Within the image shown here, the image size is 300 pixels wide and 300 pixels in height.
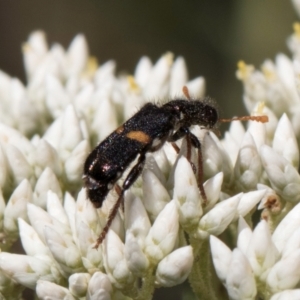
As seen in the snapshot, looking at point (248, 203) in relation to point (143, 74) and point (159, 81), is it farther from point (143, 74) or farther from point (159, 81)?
point (143, 74)

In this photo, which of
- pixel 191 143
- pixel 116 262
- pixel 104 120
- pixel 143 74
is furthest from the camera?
pixel 143 74

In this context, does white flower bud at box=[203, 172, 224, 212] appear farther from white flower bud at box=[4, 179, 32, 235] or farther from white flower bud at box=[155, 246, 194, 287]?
white flower bud at box=[4, 179, 32, 235]

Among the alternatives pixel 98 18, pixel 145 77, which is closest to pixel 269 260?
pixel 145 77

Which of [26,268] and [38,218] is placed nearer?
[26,268]

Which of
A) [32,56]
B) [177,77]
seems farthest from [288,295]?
[32,56]

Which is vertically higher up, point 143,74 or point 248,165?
point 143,74

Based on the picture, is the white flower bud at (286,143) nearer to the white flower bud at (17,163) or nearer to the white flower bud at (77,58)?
the white flower bud at (17,163)

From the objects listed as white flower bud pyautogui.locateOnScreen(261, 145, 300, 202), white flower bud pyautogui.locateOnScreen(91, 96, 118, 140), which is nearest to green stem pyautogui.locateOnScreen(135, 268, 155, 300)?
white flower bud pyautogui.locateOnScreen(261, 145, 300, 202)
